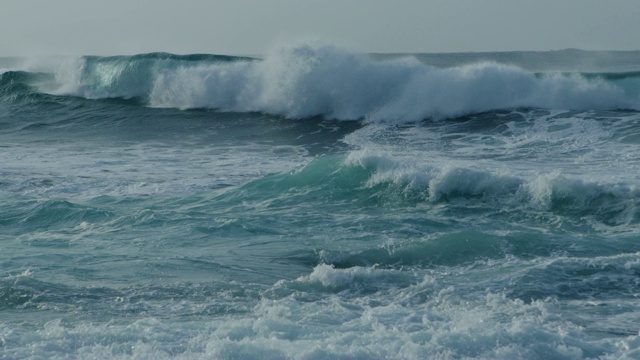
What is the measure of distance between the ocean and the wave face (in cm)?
8

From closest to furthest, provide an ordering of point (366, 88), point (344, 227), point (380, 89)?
point (344, 227) < point (380, 89) < point (366, 88)

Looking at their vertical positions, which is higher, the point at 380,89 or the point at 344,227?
the point at 380,89

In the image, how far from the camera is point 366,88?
2100cm

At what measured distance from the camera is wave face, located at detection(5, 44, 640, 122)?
19734 mm

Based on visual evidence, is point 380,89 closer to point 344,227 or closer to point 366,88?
point 366,88

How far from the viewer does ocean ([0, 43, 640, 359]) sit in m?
5.44

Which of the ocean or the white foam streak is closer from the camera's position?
the ocean

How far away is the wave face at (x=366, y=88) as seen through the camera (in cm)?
1973

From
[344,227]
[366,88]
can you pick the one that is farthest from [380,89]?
[344,227]

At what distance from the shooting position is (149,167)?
→ 13.9 m

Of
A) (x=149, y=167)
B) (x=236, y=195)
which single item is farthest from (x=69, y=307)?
(x=149, y=167)

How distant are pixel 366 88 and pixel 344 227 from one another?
485 inches

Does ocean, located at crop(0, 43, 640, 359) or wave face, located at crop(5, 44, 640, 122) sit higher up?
wave face, located at crop(5, 44, 640, 122)

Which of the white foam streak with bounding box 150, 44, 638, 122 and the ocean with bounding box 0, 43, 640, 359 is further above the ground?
the white foam streak with bounding box 150, 44, 638, 122
